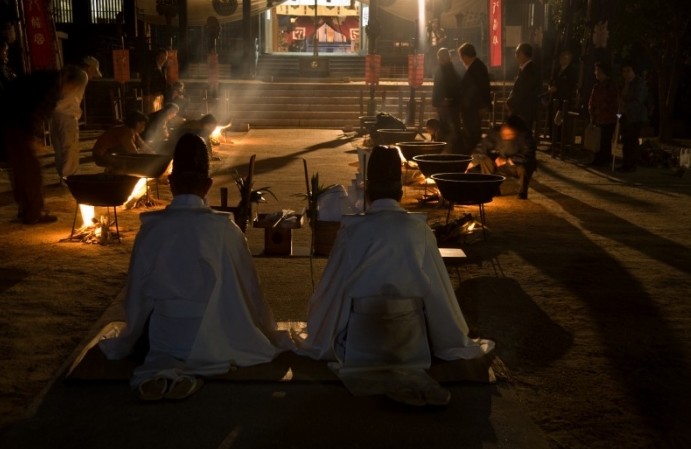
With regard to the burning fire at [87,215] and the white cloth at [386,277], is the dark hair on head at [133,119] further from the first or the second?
the white cloth at [386,277]

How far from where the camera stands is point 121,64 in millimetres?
20375

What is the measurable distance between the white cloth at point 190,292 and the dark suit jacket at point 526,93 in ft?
→ 32.3

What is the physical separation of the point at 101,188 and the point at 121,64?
1339 centimetres

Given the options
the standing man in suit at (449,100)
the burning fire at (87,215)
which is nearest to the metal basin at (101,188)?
the burning fire at (87,215)

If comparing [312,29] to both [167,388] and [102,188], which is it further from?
[167,388]

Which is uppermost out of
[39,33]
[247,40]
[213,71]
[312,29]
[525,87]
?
[312,29]

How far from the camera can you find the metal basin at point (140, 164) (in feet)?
31.4

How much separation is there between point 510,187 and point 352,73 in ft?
79.6

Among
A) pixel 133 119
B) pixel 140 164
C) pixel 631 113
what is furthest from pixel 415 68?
pixel 140 164

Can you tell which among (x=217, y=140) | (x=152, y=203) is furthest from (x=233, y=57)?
(x=152, y=203)

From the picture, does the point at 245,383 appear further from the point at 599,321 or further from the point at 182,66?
the point at 182,66

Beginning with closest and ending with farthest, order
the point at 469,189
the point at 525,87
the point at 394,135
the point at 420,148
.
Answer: the point at 469,189
the point at 420,148
the point at 525,87
the point at 394,135

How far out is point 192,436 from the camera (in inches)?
162

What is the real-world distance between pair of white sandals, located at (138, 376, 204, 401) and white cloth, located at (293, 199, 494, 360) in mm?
855
